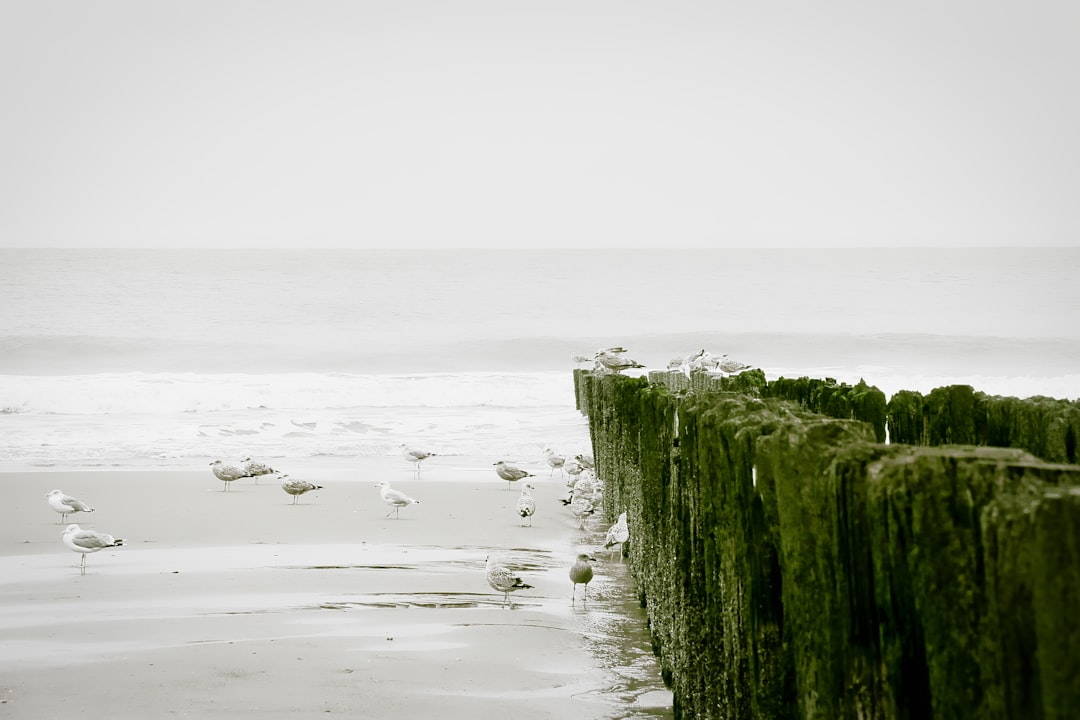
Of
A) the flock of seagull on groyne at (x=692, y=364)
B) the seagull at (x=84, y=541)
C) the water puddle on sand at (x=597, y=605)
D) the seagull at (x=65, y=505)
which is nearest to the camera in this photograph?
the water puddle on sand at (x=597, y=605)

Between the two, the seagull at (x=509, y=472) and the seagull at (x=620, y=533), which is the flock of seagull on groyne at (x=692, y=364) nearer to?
the seagull at (x=509, y=472)

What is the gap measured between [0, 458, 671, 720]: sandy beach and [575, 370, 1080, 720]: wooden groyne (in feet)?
4.16

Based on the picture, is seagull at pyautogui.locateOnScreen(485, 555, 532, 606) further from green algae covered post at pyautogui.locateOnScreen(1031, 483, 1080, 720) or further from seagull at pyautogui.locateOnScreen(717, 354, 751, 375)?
seagull at pyautogui.locateOnScreen(717, 354, 751, 375)

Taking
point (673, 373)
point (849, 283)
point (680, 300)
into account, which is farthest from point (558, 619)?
point (849, 283)

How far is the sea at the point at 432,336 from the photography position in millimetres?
20047

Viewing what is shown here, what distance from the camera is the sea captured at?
20047 mm

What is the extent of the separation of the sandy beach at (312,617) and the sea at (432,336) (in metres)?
5.60

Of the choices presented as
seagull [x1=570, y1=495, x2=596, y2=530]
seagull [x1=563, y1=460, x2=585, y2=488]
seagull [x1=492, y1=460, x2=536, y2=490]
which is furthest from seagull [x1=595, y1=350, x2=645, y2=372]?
seagull [x1=570, y1=495, x2=596, y2=530]

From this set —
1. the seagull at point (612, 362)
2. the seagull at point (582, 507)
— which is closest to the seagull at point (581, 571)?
the seagull at point (582, 507)

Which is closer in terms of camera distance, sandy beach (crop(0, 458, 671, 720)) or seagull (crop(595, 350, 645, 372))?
sandy beach (crop(0, 458, 671, 720))

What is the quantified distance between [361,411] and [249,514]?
12670 millimetres

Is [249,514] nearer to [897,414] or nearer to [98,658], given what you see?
[98,658]

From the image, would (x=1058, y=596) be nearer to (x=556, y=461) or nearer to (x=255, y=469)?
(x=255, y=469)

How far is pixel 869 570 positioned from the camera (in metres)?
2.17
